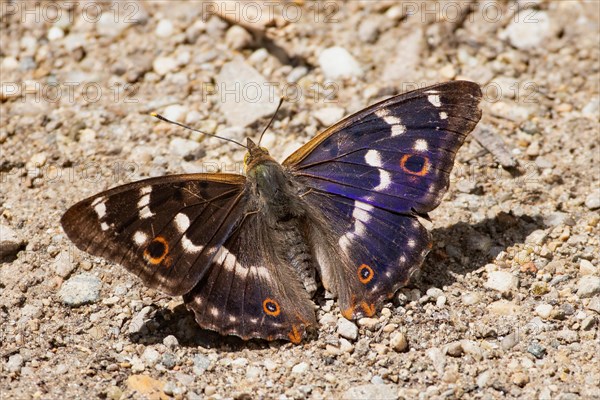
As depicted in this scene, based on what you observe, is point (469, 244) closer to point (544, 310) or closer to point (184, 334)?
point (544, 310)

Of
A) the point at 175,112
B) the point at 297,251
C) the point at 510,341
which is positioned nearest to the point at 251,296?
the point at 297,251

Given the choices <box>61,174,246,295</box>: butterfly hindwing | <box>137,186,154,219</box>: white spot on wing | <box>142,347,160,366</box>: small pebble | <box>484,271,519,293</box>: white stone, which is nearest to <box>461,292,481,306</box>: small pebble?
<box>484,271,519,293</box>: white stone

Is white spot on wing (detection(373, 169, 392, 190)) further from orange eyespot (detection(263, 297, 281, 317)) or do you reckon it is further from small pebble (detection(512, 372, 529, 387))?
small pebble (detection(512, 372, 529, 387))

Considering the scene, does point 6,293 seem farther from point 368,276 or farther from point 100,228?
point 368,276

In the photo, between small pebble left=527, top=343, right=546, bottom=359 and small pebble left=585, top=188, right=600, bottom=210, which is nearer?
small pebble left=527, top=343, right=546, bottom=359

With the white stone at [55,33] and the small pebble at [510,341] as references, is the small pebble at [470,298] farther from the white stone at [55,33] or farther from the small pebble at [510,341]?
the white stone at [55,33]

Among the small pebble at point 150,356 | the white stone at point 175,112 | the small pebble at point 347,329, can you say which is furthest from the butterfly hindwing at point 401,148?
the white stone at point 175,112
